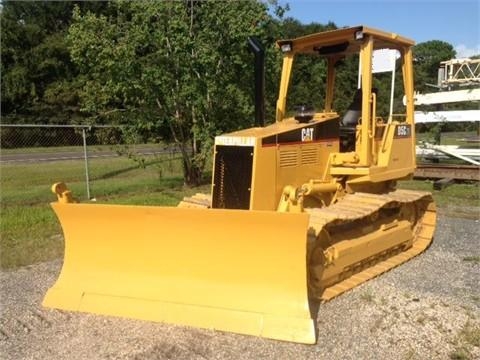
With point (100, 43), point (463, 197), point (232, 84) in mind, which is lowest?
point (463, 197)

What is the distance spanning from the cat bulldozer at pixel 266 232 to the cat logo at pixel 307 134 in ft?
0.06

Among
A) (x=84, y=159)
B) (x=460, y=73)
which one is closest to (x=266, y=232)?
(x=84, y=159)

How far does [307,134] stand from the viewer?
5.65 meters

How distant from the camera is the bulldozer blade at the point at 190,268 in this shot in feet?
14.3

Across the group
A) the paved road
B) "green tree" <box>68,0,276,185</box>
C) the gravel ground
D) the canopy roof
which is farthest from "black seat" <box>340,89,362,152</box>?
the paved road

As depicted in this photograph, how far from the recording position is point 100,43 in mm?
11125

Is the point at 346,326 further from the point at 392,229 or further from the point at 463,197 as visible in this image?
the point at 463,197

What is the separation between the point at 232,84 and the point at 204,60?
3.98ft

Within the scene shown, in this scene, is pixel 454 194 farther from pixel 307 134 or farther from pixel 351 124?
pixel 307 134

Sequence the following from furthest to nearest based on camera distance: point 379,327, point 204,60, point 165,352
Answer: point 204,60, point 379,327, point 165,352

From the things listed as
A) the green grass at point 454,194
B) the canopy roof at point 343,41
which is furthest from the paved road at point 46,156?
the canopy roof at point 343,41

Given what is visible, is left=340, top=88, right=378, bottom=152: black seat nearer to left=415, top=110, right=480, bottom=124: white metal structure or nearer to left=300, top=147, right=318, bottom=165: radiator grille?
left=300, top=147, right=318, bottom=165: radiator grille

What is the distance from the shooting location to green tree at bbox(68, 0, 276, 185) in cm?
1112

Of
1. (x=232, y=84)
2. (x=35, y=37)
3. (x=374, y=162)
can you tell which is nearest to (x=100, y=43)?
(x=232, y=84)
